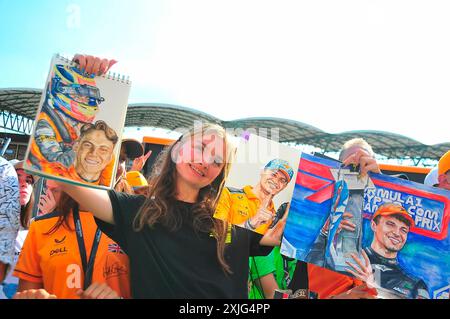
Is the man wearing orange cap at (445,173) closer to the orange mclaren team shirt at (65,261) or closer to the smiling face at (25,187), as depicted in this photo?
the orange mclaren team shirt at (65,261)

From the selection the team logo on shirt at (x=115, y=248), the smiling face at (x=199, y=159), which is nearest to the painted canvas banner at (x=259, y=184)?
the smiling face at (x=199, y=159)

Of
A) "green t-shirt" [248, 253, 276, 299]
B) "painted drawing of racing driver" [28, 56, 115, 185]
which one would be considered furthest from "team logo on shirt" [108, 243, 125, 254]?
"green t-shirt" [248, 253, 276, 299]

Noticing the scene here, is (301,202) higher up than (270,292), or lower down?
higher up

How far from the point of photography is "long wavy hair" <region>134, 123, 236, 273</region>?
1757mm

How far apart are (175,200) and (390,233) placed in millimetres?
1168

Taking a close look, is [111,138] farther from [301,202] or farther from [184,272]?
[301,202]

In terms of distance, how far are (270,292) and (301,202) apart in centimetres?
56

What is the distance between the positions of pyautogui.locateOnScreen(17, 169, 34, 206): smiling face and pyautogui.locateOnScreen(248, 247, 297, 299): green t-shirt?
1.56 metres

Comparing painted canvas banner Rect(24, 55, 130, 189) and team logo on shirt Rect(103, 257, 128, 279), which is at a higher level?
painted canvas banner Rect(24, 55, 130, 189)

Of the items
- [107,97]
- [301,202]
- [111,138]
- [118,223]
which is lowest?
[118,223]

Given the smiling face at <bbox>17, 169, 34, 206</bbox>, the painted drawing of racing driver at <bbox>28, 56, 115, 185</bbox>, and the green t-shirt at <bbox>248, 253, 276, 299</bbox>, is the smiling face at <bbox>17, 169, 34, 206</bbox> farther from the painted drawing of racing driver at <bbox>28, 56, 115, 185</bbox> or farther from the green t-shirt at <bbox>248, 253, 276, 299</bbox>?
the green t-shirt at <bbox>248, 253, 276, 299</bbox>

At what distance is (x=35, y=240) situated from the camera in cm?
181
